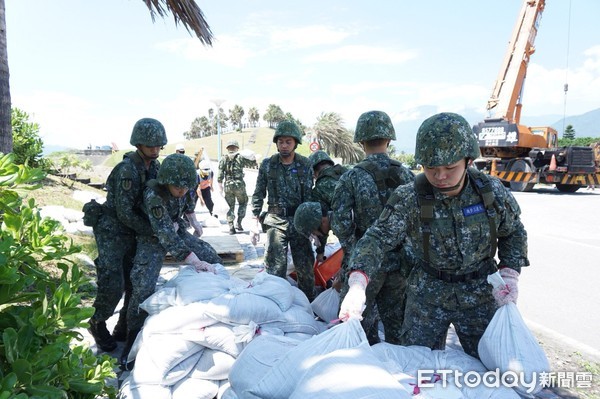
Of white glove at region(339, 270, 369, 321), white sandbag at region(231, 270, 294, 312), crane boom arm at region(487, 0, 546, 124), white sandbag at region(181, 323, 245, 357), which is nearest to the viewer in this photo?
white glove at region(339, 270, 369, 321)

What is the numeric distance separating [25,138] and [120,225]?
693cm

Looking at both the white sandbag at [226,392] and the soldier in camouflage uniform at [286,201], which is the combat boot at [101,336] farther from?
the soldier in camouflage uniform at [286,201]

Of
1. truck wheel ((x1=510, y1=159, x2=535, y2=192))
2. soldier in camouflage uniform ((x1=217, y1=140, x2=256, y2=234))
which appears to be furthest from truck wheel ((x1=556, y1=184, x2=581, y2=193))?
soldier in camouflage uniform ((x1=217, y1=140, x2=256, y2=234))

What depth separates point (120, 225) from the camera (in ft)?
10.0

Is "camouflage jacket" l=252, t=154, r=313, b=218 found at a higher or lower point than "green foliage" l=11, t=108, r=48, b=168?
lower

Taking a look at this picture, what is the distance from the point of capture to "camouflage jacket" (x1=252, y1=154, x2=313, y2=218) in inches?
153

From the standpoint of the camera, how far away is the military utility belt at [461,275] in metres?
1.98

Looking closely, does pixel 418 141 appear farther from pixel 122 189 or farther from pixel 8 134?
pixel 8 134

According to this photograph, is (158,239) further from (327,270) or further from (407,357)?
(407,357)

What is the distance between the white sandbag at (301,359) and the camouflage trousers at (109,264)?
1.67 metres

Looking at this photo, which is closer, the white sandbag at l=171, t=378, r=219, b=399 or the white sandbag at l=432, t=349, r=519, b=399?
the white sandbag at l=432, t=349, r=519, b=399

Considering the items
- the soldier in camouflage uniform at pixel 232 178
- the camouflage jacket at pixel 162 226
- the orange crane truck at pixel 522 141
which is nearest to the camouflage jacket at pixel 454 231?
the camouflage jacket at pixel 162 226

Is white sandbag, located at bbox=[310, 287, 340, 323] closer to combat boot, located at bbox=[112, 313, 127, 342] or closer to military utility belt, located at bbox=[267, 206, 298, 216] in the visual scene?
military utility belt, located at bbox=[267, 206, 298, 216]

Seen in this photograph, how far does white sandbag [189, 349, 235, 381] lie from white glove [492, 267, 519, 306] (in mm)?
1362
